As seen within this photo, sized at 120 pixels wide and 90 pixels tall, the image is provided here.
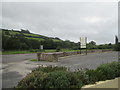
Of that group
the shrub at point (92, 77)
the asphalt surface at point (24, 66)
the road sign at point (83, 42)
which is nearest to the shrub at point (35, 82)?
the shrub at point (92, 77)

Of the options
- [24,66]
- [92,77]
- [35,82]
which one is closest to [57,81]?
[35,82]

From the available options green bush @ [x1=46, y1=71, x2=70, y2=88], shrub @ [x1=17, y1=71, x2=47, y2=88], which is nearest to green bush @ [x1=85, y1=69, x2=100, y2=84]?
green bush @ [x1=46, y1=71, x2=70, y2=88]

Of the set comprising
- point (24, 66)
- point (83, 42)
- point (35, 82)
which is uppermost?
point (83, 42)

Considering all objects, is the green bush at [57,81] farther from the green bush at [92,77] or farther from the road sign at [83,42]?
the road sign at [83,42]

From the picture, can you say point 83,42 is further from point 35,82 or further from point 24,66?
point 35,82

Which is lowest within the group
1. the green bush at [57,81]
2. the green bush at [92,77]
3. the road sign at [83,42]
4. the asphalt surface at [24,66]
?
the asphalt surface at [24,66]

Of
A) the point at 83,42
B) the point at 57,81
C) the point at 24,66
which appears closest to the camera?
the point at 57,81

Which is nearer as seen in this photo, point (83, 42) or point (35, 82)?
point (35, 82)

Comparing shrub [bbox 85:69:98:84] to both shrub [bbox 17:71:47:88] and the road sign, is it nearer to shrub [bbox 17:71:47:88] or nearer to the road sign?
shrub [bbox 17:71:47:88]

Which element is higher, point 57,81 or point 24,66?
point 57,81

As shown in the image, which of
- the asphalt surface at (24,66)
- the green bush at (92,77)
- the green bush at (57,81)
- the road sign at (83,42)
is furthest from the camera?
the road sign at (83,42)

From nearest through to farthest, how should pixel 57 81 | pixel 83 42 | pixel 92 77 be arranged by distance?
pixel 57 81
pixel 92 77
pixel 83 42

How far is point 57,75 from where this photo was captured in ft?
10.7

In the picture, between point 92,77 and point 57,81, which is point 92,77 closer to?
point 92,77
